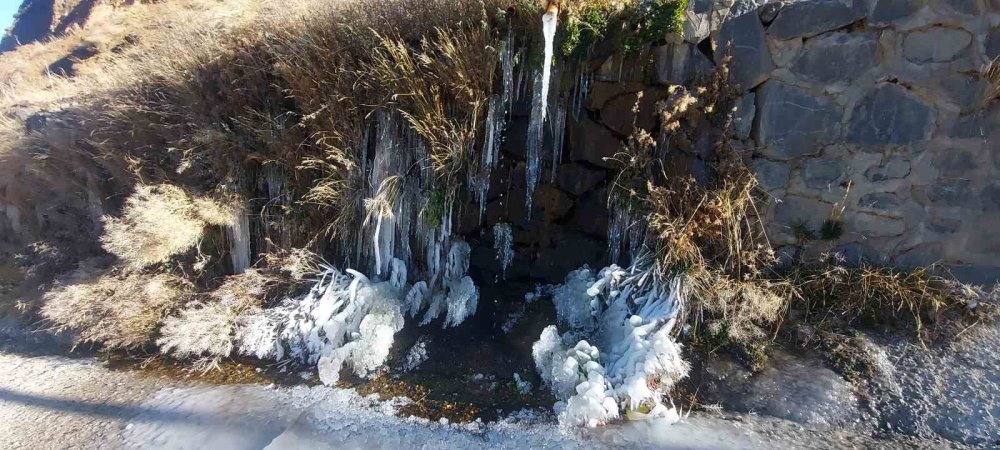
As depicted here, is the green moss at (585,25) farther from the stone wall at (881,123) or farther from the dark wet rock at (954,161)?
the dark wet rock at (954,161)

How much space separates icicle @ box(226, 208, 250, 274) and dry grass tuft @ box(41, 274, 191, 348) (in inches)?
16.9

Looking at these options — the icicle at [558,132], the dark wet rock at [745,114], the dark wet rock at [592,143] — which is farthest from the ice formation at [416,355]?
the dark wet rock at [745,114]

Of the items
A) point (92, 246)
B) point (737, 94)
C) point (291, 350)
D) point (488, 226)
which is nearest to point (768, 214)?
point (737, 94)

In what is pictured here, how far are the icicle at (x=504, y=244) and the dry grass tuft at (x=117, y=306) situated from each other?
2.59 m

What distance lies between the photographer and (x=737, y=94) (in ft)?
10.9

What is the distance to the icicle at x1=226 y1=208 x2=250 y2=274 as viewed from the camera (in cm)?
437

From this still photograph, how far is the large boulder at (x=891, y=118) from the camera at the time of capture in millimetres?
3033

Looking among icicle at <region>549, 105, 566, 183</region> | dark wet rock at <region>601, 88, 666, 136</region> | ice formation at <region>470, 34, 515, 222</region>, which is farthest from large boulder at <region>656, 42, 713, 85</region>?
ice formation at <region>470, 34, 515, 222</region>

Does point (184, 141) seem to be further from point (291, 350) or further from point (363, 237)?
point (291, 350)

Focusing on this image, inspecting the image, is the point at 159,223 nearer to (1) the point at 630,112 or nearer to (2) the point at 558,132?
(2) the point at 558,132

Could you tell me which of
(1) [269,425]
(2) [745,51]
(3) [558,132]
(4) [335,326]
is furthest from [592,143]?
(1) [269,425]

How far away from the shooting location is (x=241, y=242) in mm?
4387

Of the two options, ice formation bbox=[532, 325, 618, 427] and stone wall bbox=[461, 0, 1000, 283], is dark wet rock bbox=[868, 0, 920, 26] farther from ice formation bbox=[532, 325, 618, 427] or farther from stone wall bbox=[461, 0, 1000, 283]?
ice formation bbox=[532, 325, 618, 427]

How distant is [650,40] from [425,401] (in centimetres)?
283
